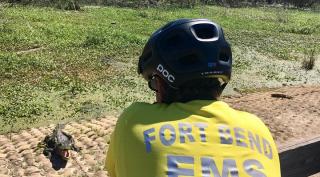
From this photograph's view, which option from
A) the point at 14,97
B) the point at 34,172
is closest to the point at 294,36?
the point at 14,97

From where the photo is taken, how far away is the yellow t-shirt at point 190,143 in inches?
81.3

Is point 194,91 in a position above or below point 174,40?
below

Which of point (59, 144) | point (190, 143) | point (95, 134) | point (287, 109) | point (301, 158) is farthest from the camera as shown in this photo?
point (287, 109)

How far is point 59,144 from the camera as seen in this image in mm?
7211

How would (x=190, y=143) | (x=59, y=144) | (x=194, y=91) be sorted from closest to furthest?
(x=190, y=143) < (x=194, y=91) < (x=59, y=144)

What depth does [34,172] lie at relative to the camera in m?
6.79

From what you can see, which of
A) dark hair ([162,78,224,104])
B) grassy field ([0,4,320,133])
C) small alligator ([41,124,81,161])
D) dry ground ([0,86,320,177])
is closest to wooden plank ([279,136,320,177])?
dry ground ([0,86,320,177])

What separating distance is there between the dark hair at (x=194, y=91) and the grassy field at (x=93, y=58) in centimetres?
680

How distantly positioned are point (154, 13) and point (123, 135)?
887 inches

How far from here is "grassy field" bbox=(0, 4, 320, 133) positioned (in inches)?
399

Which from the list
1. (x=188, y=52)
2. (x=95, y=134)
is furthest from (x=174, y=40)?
(x=95, y=134)

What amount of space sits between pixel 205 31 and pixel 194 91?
28 cm

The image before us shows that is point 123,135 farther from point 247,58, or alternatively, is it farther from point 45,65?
point 247,58

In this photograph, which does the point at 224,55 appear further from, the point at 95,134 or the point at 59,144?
the point at 95,134
